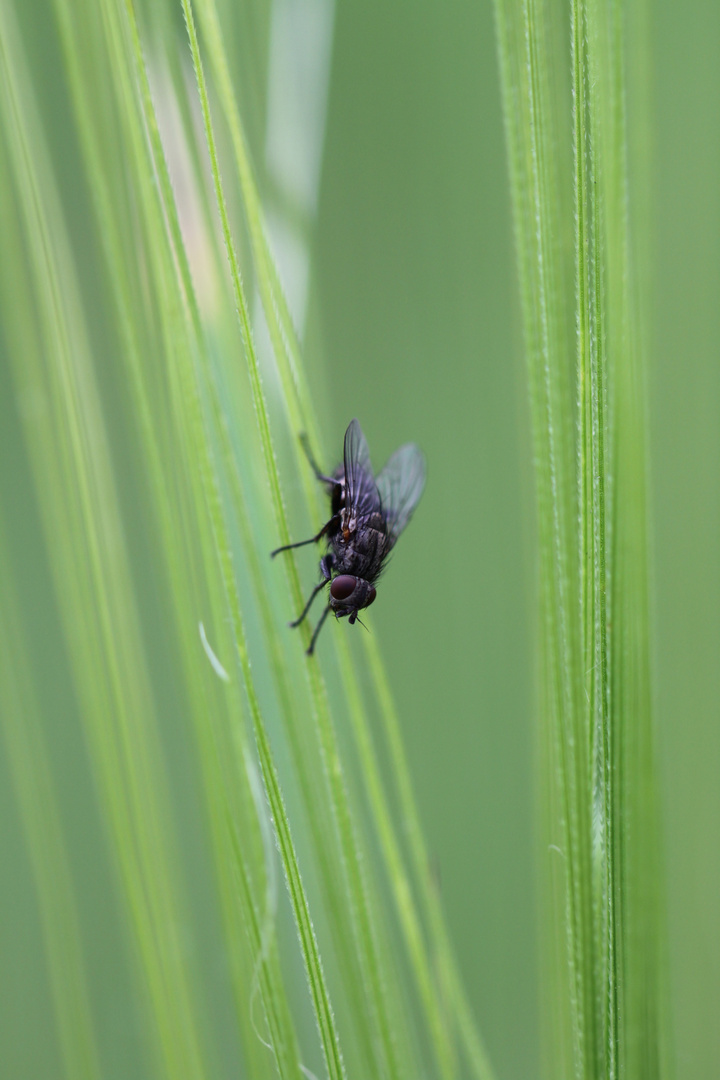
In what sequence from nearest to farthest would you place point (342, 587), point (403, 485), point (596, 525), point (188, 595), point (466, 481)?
point (596, 525)
point (188, 595)
point (342, 587)
point (403, 485)
point (466, 481)

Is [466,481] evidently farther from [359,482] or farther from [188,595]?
[188,595]

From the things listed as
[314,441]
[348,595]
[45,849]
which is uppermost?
[314,441]

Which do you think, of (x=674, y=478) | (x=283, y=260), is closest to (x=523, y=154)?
(x=283, y=260)

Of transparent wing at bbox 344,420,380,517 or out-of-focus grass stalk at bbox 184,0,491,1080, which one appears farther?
transparent wing at bbox 344,420,380,517

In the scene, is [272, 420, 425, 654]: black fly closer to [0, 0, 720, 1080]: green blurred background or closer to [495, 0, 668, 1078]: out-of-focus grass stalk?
[0, 0, 720, 1080]: green blurred background

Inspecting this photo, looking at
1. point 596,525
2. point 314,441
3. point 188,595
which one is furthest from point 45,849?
point 596,525

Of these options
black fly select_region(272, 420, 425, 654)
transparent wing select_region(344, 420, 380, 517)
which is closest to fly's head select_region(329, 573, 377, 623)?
black fly select_region(272, 420, 425, 654)

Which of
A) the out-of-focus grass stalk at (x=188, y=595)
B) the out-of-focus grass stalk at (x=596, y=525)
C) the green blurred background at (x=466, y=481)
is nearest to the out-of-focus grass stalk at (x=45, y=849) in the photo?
the out-of-focus grass stalk at (x=188, y=595)

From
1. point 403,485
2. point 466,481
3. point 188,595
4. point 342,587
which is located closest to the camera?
point 188,595

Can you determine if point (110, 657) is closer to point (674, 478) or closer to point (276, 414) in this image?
point (276, 414)
